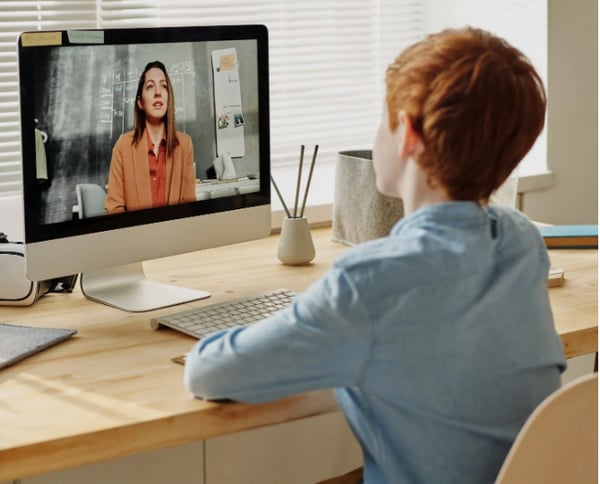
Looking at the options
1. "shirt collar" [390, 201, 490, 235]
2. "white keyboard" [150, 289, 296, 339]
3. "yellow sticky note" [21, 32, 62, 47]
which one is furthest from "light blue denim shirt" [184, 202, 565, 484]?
"yellow sticky note" [21, 32, 62, 47]

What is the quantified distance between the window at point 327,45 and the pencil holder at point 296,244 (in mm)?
558

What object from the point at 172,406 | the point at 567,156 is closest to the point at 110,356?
the point at 172,406

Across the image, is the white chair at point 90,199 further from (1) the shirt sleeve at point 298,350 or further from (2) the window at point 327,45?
(2) the window at point 327,45

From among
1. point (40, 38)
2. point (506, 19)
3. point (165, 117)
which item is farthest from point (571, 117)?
point (40, 38)

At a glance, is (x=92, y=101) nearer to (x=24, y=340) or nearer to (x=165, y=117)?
(x=165, y=117)

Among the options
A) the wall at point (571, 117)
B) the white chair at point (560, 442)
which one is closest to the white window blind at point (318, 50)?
the wall at point (571, 117)

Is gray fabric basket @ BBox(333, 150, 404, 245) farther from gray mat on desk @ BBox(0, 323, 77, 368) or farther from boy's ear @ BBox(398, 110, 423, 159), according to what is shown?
boy's ear @ BBox(398, 110, 423, 159)

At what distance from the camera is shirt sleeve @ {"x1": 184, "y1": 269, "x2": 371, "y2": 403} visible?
1315mm

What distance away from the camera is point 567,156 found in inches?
129

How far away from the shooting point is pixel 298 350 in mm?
1342

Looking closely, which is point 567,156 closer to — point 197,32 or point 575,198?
point 575,198

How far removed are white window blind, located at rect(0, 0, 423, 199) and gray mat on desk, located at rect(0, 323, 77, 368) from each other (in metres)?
0.96

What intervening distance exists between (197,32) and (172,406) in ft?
2.60

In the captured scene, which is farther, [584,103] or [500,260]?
[584,103]
